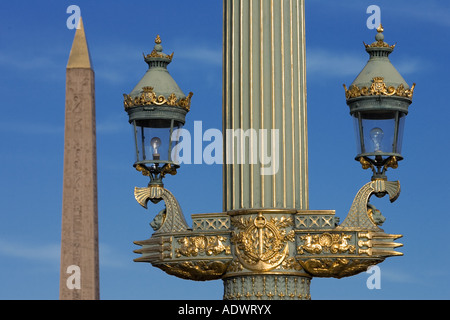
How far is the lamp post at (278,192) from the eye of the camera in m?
12.5

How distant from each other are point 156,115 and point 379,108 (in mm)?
3592

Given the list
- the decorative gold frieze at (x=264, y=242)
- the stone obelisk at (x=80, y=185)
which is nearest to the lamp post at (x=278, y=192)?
the decorative gold frieze at (x=264, y=242)

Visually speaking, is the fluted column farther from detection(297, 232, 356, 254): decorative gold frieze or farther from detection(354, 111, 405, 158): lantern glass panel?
detection(354, 111, 405, 158): lantern glass panel

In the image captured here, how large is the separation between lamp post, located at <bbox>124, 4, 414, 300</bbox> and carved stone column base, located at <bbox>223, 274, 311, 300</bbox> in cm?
1

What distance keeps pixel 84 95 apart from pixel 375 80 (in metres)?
6.30

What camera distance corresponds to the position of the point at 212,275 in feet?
42.7

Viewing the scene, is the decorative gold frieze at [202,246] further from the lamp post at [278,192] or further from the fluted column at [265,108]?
the fluted column at [265,108]

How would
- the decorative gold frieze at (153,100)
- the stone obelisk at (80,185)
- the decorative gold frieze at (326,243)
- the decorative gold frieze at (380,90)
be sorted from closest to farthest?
the decorative gold frieze at (326,243) → the decorative gold frieze at (380,90) → the decorative gold frieze at (153,100) → the stone obelisk at (80,185)

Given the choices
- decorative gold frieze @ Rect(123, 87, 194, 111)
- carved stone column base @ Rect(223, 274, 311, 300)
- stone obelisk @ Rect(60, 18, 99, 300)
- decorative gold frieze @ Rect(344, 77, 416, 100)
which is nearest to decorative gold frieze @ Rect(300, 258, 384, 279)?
carved stone column base @ Rect(223, 274, 311, 300)

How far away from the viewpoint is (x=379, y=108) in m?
13.2

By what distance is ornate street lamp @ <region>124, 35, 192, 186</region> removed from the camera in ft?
45.8

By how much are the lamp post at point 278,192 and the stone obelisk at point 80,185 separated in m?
2.04
